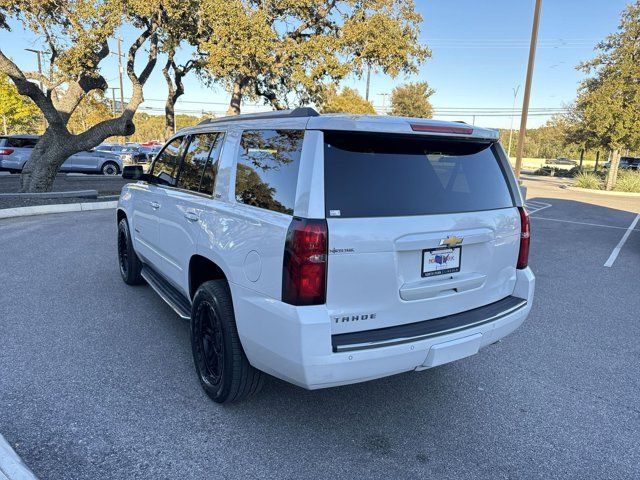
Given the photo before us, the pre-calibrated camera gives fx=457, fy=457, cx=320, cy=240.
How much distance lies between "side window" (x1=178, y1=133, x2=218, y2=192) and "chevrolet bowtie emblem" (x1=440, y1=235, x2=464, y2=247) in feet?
6.29

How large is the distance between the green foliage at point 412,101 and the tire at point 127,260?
5234cm

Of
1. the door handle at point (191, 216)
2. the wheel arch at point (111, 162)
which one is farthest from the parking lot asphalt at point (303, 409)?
the wheel arch at point (111, 162)

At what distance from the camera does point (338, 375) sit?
7.80 feet

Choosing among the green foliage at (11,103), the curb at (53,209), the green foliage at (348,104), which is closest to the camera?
the curb at (53,209)

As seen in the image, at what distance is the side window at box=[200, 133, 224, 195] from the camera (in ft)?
10.9

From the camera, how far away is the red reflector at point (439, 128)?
8.66 feet

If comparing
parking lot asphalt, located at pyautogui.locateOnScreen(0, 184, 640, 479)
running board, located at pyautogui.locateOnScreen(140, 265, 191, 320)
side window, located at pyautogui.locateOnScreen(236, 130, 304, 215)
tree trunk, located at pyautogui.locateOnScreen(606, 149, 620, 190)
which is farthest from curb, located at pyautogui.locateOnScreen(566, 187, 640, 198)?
side window, located at pyautogui.locateOnScreen(236, 130, 304, 215)

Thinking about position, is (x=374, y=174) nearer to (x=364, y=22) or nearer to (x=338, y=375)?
(x=338, y=375)

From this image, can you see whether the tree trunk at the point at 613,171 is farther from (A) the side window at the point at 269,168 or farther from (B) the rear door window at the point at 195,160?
(A) the side window at the point at 269,168

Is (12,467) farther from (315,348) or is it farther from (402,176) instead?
(402,176)

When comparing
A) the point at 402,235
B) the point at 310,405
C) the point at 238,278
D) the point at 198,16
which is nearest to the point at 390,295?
the point at 402,235

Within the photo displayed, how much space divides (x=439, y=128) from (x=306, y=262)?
→ 1179 mm

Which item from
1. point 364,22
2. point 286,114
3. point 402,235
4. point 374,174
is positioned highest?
point 364,22

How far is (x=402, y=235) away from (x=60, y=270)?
17.9 feet
